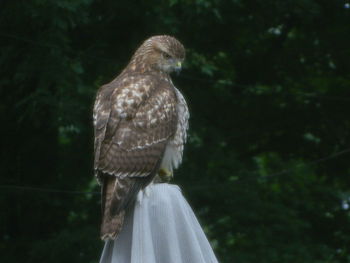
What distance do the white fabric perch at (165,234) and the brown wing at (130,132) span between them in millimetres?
392

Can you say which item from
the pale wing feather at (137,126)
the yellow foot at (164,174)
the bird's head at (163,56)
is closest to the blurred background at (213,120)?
the bird's head at (163,56)

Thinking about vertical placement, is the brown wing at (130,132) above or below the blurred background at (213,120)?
above

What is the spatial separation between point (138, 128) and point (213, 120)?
21.4 ft

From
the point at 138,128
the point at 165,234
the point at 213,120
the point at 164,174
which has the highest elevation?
the point at 165,234

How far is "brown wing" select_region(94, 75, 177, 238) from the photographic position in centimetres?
366

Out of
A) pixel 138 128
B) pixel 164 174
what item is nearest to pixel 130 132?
pixel 138 128

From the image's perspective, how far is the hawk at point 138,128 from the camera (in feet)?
12.0

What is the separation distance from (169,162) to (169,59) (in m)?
0.77

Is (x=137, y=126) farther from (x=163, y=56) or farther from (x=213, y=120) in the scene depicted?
(x=213, y=120)

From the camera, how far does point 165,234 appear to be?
2.88m

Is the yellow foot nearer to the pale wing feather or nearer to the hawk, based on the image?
the hawk

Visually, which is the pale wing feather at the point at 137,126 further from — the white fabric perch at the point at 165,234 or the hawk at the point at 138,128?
the white fabric perch at the point at 165,234

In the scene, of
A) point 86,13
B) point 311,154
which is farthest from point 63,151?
point 311,154

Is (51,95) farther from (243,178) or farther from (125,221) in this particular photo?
(125,221)
